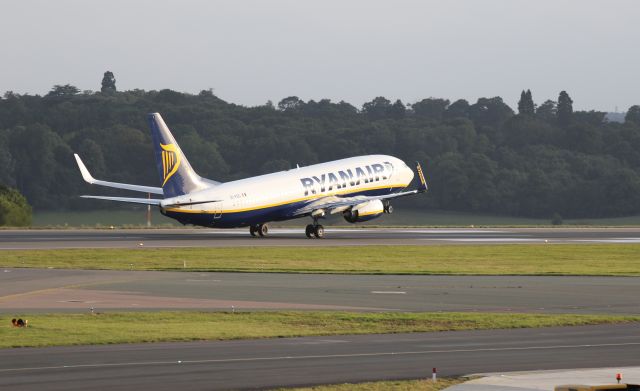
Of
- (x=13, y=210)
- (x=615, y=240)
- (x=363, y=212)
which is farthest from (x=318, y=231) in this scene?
(x=13, y=210)

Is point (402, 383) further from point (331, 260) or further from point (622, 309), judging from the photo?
point (331, 260)

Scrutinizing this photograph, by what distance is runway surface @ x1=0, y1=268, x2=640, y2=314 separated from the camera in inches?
1682

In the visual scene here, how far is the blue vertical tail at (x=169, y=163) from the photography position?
3029 inches

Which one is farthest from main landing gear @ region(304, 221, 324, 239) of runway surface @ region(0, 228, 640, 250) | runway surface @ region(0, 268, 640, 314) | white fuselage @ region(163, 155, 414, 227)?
runway surface @ region(0, 268, 640, 314)

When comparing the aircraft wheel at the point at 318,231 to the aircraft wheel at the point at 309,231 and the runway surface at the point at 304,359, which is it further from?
the runway surface at the point at 304,359

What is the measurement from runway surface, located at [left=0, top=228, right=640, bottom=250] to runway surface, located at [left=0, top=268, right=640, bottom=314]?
1970cm

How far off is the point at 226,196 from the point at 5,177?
4156 inches

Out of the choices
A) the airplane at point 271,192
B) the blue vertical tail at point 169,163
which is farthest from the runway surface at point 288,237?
the blue vertical tail at point 169,163

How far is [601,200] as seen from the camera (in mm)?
183500

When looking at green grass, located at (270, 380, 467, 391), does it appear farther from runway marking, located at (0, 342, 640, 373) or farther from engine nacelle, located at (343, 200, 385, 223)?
engine nacelle, located at (343, 200, 385, 223)

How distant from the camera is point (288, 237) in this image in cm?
8644

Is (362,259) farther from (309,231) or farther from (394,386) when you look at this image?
(394,386)

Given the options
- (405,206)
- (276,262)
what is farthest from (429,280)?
(405,206)

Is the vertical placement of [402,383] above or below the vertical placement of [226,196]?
below
